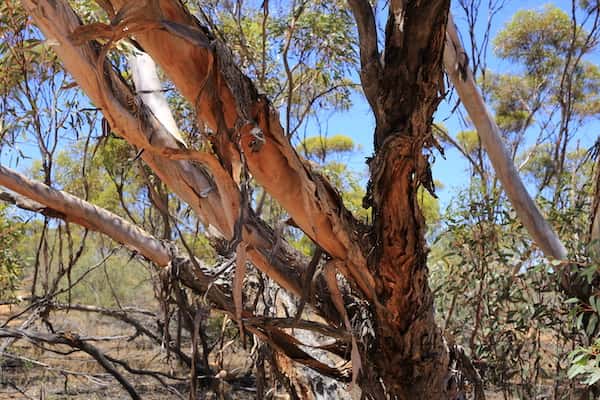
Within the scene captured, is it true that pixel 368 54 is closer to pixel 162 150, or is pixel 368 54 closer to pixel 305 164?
pixel 305 164

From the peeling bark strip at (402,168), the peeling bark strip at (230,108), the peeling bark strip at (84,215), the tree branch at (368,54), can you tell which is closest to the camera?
the peeling bark strip at (230,108)

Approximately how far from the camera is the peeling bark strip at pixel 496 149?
2.84m

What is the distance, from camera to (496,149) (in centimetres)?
301

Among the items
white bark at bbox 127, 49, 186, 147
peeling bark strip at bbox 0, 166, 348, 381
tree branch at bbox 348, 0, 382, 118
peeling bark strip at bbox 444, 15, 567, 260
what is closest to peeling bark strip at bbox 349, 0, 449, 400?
tree branch at bbox 348, 0, 382, 118

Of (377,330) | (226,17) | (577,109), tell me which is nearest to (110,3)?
(377,330)

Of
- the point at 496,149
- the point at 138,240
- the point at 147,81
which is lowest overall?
the point at 138,240

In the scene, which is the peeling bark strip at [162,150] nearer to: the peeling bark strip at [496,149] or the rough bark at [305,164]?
the rough bark at [305,164]

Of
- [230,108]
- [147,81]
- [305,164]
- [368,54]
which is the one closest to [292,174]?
[305,164]

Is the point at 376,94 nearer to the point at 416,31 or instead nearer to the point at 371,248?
the point at 416,31

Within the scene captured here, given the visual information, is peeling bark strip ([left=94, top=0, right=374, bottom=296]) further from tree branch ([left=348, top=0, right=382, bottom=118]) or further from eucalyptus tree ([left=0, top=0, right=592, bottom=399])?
tree branch ([left=348, top=0, right=382, bottom=118])

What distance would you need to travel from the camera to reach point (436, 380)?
7.62ft

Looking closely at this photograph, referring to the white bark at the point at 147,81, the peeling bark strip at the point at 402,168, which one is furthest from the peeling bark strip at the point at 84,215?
the peeling bark strip at the point at 402,168

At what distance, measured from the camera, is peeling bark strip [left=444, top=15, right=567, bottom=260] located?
2.84 m

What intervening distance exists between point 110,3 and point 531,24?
345 inches
